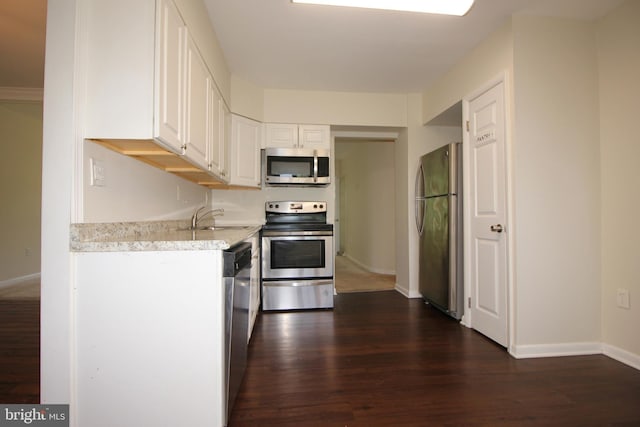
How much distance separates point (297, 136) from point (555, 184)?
2.49 m

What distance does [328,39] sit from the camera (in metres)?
2.46

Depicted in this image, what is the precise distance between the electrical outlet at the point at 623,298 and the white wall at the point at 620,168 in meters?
0.03

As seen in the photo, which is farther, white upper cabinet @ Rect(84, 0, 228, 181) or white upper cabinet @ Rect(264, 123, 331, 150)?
white upper cabinet @ Rect(264, 123, 331, 150)

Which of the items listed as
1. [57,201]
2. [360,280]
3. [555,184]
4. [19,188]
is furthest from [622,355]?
[19,188]

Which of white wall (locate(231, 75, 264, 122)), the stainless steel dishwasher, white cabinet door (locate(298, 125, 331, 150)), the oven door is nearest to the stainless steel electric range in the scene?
the oven door

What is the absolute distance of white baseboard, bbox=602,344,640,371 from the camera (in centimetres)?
193

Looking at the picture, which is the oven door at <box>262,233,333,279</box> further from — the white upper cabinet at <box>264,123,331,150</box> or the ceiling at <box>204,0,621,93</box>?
the ceiling at <box>204,0,621,93</box>

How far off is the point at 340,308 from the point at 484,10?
288 centimetres

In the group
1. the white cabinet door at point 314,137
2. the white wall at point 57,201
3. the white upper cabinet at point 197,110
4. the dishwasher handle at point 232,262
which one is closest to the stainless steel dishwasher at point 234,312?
the dishwasher handle at point 232,262

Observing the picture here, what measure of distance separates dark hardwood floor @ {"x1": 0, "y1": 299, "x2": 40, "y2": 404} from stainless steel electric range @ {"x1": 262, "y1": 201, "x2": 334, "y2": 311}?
177cm

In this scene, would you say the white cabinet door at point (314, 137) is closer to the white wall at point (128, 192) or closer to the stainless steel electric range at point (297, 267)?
the stainless steel electric range at point (297, 267)

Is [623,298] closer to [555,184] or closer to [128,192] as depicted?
[555,184]

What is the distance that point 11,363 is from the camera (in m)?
1.95

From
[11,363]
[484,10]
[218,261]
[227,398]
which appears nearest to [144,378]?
[227,398]
